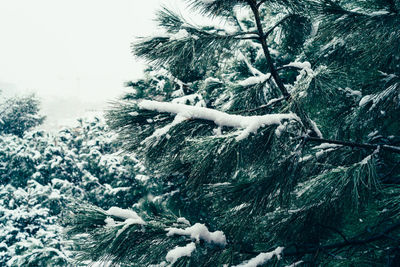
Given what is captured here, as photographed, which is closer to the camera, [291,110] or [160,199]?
[291,110]

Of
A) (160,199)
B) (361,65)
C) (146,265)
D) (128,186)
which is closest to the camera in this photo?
(146,265)

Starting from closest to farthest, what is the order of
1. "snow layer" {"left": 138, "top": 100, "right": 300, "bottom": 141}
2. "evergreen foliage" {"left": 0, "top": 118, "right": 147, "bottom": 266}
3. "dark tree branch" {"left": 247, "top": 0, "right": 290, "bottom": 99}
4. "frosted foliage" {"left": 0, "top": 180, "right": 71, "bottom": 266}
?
"snow layer" {"left": 138, "top": 100, "right": 300, "bottom": 141} → "dark tree branch" {"left": 247, "top": 0, "right": 290, "bottom": 99} → "frosted foliage" {"left": 0, "top": 180, "right": 71, "bottom": 266} → "evergreen foliage" {"left": 0, "top": 118, "right": 147, "bottom": 266}

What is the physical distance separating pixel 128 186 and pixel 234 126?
9.39 meters

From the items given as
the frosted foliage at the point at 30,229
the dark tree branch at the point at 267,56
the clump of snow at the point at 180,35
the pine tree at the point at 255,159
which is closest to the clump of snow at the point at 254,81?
the pine tree at the point at 255,159

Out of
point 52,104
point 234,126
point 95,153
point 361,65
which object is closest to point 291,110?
point 234,126

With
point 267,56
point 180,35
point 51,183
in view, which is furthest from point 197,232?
point 51,183

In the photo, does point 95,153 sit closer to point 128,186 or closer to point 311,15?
point 128,186

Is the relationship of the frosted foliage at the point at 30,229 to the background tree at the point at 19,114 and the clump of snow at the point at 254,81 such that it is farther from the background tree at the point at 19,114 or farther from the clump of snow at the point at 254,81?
the background tree at the point at 19,114

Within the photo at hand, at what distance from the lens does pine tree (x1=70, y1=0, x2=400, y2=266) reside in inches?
51.3

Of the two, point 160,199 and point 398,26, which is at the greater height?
point 398,26

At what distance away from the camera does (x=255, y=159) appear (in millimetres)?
1371

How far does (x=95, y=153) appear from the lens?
11438 millimetres

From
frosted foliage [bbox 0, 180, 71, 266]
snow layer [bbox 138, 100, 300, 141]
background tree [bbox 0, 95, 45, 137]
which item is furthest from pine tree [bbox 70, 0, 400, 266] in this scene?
background tree [bbox 0, 95, 45, 137]

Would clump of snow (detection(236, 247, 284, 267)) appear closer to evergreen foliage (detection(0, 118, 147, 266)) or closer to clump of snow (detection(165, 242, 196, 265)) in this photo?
clump of snow (detection(165, 242, 196, 265))
